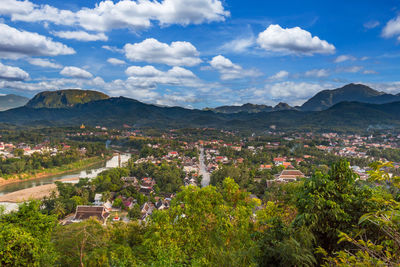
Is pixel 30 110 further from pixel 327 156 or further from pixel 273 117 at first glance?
pixel 327 156

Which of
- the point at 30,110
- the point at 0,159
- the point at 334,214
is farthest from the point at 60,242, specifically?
the point at 30,110

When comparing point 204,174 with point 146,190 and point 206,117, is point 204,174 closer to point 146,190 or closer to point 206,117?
point 146,190

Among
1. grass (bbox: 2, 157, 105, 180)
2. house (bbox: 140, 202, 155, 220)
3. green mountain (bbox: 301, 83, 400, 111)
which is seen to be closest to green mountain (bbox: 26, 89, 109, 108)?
grass (bbox: 2, 157, 105, 180)

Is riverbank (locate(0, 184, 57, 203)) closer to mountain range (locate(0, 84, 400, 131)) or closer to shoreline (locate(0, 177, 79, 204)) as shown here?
shoreline (locate(0, 177, 79, 204))

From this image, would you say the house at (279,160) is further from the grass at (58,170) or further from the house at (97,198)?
the grass at (58,170)

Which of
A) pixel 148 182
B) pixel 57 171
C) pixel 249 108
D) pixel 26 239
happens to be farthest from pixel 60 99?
pixel 26 239

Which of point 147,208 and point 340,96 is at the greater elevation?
point 340,96

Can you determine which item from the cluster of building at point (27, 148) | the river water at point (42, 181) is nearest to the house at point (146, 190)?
the river water at point (42, 181)
